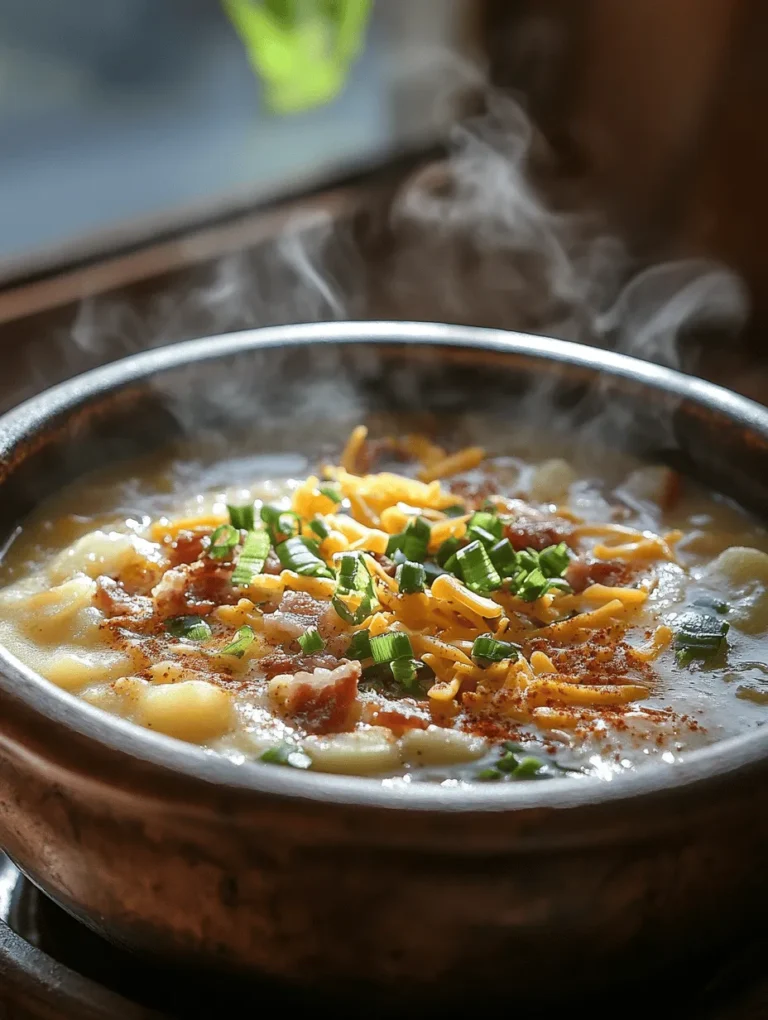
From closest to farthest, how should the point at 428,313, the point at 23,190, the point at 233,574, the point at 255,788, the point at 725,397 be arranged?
the point at 255,788, the point at 233,574, the point at 725,397, the point at 23,190, the point at 428,313

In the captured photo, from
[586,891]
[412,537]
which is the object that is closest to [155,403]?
[412,537]

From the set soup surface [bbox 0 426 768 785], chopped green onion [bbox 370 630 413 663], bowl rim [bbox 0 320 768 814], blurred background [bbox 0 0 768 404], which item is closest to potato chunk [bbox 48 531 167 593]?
soup surface [bbox 0 426 768 785]

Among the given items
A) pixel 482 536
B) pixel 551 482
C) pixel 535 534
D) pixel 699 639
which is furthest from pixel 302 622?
pixel 551 482

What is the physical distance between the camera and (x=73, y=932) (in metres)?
1.52

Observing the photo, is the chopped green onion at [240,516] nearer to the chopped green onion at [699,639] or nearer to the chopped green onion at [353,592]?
the chopped green onion at [353,592]

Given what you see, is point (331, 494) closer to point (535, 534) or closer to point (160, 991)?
point (535, 534)

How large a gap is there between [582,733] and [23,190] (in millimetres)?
3111

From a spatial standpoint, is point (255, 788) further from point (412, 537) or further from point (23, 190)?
point (23, 190)

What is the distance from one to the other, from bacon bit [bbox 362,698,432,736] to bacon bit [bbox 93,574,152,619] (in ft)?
1.63

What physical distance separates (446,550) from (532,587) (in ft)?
0.59

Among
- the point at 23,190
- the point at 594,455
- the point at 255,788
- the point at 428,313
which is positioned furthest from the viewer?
the point at 428,313

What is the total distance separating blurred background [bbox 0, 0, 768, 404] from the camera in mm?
3701

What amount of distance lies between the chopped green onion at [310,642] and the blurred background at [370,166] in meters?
2.00

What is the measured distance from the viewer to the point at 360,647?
5.66 ft
